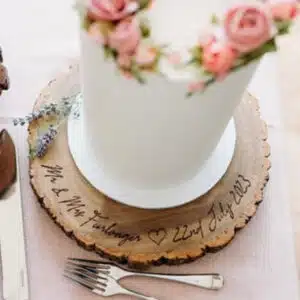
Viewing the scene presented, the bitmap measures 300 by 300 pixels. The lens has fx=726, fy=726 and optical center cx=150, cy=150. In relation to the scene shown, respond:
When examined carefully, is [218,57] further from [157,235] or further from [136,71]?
[157,235]

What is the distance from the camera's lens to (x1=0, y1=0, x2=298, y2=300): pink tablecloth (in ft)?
2.43

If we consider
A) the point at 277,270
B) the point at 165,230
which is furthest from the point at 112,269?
the point at 277,270

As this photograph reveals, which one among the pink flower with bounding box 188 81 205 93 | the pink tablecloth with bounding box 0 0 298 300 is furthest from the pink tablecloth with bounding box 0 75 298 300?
the pink flower with bounding box 188 81 205 93

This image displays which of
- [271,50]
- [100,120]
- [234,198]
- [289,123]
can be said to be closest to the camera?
[271,50]

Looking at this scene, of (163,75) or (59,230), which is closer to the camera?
(163,75)

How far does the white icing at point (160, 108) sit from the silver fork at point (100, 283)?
Result: 109 mm

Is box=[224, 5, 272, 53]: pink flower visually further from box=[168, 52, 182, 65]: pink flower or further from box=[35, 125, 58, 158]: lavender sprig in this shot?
box=[35, 125, 58, 158]: lavender sprig

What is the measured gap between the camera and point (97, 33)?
0.53 m

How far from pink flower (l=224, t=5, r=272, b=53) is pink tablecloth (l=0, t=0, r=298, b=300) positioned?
0.30 metres

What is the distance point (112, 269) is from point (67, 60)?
0.26 meters

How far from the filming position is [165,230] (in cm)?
75

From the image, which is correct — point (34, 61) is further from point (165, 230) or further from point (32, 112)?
point (165, 230)

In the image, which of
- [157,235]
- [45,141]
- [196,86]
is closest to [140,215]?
[157,235]

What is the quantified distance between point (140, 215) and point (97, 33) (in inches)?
10.5
